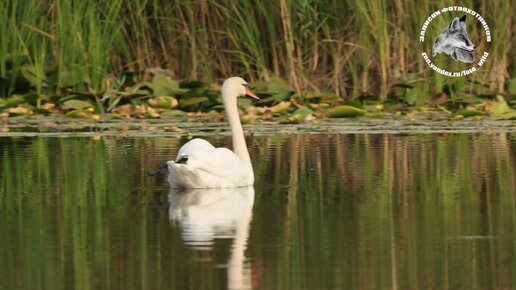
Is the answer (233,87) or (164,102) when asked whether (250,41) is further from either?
(233,87)

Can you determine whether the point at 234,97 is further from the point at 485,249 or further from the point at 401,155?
the point at 485,249

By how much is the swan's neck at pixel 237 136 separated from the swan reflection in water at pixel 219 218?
328 millimetres

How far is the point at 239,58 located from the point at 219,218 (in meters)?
9.85

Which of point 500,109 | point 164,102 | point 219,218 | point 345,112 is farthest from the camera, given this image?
point 164,102

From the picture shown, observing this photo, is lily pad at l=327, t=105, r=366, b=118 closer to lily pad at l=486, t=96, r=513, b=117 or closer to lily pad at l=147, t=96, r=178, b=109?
lily pad at l=486, t=96, r=513, b=117

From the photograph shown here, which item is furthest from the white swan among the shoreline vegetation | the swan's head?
the shoreline vegetation

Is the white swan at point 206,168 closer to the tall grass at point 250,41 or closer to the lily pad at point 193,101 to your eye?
the lily pad at point 193,101

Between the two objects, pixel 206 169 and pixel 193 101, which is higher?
pixel 193 101

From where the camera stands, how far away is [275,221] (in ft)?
29.4

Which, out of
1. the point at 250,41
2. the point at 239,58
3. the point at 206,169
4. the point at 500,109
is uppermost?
the point at 250,41

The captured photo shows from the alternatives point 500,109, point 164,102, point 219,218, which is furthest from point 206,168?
point 164,102

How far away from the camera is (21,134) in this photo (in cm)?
1583

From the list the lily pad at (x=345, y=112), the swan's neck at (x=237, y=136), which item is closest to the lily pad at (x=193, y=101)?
the lily pad at (x=345, y=112)

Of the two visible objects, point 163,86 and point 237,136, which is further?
point 163,86
